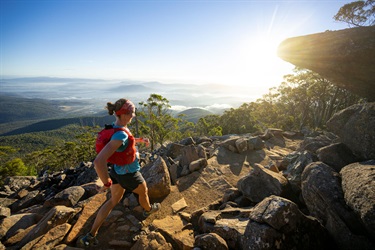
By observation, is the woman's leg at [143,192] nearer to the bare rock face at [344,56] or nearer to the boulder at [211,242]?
the boulder at [211,242]

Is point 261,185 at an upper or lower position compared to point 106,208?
lower

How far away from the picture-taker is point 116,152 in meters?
3.63

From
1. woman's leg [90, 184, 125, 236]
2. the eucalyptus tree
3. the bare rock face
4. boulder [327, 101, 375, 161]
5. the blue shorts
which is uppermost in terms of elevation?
the bare rock face

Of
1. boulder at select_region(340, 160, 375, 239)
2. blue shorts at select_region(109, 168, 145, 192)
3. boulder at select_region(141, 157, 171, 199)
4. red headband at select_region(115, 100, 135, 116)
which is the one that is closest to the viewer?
boulder at select_region(340, 160, 375, 239)

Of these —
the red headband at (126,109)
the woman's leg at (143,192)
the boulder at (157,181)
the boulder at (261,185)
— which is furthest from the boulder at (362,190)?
the boulder at (157,181)

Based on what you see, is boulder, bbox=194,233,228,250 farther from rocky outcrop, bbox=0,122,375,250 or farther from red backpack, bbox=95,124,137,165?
red backpack, bbox=95,124,137,165

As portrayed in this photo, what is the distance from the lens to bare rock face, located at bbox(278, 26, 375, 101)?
6.80 metres

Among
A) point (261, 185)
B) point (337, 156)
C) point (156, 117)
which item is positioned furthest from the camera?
point (156, 117)

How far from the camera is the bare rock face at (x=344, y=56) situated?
6.80 m

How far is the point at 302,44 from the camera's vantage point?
882 centimetres

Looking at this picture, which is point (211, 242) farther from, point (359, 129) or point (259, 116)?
point (259, 116)

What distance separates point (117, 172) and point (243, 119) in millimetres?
46825

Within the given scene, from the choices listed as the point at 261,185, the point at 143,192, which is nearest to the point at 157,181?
the point at 143,192

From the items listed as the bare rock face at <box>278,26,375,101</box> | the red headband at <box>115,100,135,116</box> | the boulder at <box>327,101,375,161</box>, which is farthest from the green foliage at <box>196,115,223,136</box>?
the red headband at <box>115,100,135,116</box>
